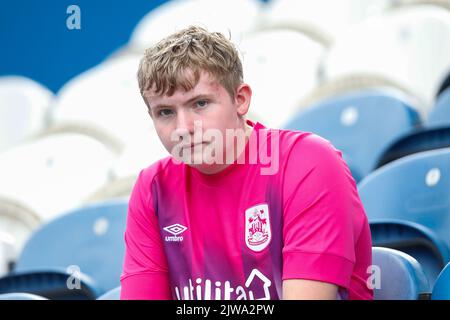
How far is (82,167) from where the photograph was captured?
Answer: 294 cm

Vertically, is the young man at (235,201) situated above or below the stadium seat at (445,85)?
below

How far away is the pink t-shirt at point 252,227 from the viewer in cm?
119

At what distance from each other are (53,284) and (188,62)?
0.81 meters

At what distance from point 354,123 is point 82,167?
3.50 feet

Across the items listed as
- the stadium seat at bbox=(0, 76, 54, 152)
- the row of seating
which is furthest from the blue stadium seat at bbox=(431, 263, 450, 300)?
Answer: the stadium seat at bbox=(0, 76, 54, 152)

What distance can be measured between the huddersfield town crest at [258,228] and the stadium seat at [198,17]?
2478 mm

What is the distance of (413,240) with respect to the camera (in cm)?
155

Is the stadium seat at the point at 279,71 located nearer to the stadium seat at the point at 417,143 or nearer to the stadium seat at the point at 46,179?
the stadium seat at the point at 46,179

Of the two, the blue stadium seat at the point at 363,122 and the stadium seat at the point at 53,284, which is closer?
the stadium seat at the point at 53,284

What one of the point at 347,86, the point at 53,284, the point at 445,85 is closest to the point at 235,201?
the point at 53,284

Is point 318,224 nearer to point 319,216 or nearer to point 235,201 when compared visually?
point 319,216

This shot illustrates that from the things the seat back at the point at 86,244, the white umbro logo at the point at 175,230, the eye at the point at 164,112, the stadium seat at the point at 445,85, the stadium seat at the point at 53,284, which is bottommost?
the white umbro logo at the point at 175,230

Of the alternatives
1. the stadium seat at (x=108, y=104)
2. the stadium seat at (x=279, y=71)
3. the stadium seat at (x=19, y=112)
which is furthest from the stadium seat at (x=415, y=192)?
the stadium seat at (x=19, y=112)
